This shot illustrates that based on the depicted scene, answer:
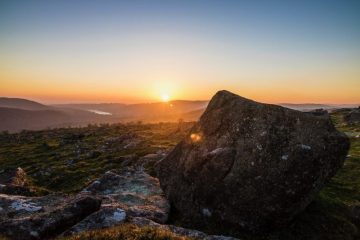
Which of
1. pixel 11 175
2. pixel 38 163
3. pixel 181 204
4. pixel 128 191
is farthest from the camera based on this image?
pixel 38 163

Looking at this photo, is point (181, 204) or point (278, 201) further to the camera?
point (181, 204)

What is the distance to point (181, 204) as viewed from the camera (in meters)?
17.0

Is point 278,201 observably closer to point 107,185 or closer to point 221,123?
point 221,123

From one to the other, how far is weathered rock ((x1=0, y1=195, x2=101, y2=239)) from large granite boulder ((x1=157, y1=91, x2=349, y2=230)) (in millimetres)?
4612

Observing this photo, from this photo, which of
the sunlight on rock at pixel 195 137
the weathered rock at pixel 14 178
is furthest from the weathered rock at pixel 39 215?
the weathered rock at pixel 14 178

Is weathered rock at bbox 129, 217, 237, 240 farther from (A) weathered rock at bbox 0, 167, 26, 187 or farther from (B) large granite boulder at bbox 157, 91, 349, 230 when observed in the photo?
(A) weathered rock at bbox 0, 167, 26, 187

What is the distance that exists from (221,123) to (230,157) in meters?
2.13

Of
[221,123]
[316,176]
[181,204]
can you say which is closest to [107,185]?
[181,204]

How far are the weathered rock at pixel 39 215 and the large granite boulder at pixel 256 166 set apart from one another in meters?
4.61

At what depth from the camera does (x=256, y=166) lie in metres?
15.0

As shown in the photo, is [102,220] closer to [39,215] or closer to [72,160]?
[39,215]

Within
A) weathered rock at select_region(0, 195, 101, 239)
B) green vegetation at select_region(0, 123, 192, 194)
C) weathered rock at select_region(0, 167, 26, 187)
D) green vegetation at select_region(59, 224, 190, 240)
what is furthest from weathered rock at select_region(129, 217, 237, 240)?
weathered rock at select_region(0, 167, 26, 187)

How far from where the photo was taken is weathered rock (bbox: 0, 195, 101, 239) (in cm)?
1306

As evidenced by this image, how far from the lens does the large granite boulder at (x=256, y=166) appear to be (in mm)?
14625
